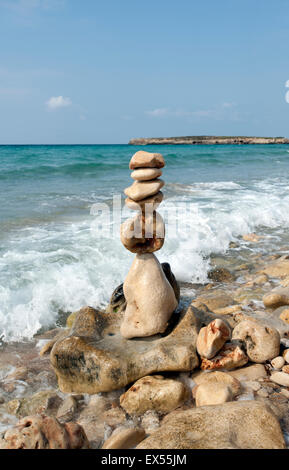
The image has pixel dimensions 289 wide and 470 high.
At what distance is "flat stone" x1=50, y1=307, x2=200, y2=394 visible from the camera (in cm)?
332

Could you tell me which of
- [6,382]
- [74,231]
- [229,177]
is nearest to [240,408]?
[6,382]

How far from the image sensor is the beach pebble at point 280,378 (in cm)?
333

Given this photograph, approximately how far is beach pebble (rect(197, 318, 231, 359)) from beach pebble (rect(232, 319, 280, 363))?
0.29m

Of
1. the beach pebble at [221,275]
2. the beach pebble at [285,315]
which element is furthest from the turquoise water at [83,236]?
the beach pebble at [285,315]

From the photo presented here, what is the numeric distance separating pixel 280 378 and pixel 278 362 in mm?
207

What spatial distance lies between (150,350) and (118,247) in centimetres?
431

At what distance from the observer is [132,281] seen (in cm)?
362

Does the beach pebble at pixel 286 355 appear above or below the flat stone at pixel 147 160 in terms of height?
below

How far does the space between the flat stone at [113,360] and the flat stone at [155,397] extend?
16 centimetres

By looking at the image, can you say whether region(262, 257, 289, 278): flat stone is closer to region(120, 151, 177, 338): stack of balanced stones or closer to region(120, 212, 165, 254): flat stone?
region(120, 151, 177, 338): stack of balanced stones

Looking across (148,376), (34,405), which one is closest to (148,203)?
(148,376)

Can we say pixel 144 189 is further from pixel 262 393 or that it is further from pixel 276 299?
pixel 276 299

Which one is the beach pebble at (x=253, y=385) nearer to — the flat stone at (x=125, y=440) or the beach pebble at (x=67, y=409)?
the flat stone at (x=125, y=440)
